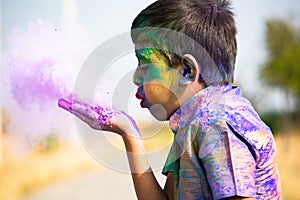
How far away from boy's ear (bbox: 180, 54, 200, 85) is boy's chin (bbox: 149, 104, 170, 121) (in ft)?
0.20

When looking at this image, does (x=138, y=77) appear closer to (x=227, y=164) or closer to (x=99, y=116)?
(x=99, y=116)

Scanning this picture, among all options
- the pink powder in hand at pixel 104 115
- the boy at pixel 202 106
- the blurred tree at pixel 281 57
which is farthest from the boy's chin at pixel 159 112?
the blurred tree at pixel 281 57

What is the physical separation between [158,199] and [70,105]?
0.82 ft

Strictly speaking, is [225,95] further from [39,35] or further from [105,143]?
[39,35]

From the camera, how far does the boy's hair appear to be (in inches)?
36.0

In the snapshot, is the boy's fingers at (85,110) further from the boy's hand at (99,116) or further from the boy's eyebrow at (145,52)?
the boy's eyebrow at (145,52)

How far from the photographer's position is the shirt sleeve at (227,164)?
0.78 m

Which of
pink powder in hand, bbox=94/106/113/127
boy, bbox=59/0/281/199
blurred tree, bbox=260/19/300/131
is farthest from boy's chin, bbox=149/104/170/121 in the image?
blurred tree, bbox=260/19/300/131

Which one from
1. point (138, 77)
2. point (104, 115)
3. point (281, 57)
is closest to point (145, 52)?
point (138, 77)

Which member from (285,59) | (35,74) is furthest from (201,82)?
(285,59)

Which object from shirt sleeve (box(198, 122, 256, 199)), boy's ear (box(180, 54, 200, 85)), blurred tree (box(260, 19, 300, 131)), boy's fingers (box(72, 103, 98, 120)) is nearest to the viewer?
shirt sleeve (box(198, 122, 256, 199))

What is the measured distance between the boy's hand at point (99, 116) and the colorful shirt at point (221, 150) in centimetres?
15

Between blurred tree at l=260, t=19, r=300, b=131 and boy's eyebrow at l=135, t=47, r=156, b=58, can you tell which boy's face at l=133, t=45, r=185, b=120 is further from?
blurred tree at l=260, t=19, r=300, b=131

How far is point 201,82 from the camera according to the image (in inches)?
35.6
